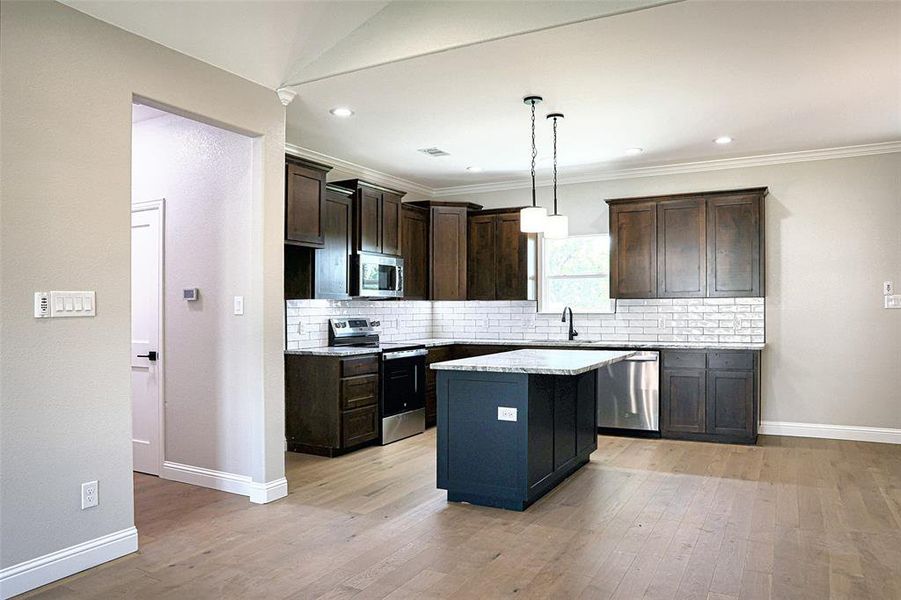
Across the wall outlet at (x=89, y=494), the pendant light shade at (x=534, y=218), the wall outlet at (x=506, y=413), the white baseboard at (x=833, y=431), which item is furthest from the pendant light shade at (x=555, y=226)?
the white baseboard at (x=833, y=431)

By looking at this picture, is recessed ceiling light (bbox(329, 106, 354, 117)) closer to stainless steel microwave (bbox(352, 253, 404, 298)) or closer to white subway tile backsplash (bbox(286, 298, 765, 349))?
stainless steel microwave (bbox(352, 253, 404, 298))

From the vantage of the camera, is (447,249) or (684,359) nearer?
(684,359)

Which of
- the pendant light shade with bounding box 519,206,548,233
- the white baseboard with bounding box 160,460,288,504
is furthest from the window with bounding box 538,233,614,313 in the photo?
the white baseboard with bounding box 160,460,288,504

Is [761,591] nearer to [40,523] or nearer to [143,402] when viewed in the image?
[40,523]

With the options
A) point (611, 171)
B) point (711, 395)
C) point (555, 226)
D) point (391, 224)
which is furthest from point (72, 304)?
point (611, 171)

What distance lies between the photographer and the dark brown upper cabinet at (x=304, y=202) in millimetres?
5172

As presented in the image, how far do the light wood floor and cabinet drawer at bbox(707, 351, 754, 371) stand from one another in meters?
1.05

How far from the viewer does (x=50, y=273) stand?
2980 mm

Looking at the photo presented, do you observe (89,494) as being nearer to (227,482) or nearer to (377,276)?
(227,482)

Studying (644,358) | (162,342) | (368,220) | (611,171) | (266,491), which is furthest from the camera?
(611,171)

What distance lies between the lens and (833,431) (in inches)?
238

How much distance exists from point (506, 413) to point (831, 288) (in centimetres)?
391

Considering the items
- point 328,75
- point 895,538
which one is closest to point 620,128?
point 328,75

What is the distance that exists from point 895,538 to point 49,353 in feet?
14.0
